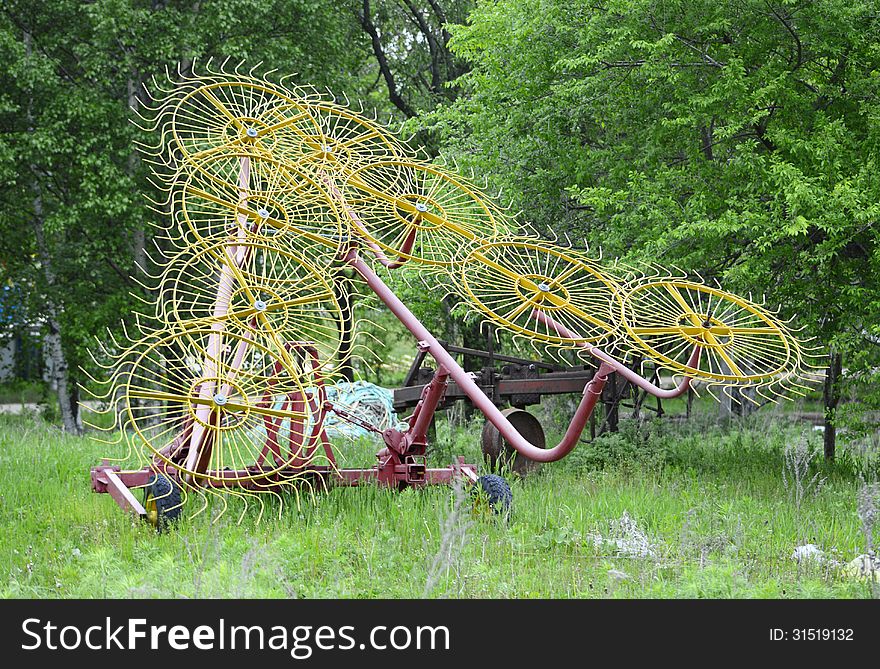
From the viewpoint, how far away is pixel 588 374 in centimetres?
1055

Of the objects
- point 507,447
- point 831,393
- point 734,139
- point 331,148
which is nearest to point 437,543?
point 331,148

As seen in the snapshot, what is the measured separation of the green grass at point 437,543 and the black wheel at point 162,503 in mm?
77

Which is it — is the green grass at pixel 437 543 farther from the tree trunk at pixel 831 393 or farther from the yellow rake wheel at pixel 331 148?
the yellow rake wheel at pixel 331 148

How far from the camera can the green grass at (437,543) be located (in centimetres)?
543

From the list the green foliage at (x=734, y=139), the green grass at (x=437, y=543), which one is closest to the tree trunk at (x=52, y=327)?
the green grass at (x=437, y=543)

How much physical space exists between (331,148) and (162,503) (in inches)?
118

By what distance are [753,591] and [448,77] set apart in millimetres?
19641

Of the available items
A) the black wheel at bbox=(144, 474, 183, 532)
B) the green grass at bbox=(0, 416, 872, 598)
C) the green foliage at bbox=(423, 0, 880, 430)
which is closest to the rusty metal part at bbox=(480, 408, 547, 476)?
the green grass at bbox=(0, 416, 872, 598)

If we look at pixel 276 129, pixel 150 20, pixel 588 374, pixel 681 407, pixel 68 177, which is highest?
pixel 150 20

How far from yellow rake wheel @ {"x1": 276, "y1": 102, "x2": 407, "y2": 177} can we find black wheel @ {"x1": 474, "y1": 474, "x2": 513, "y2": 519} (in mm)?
2594

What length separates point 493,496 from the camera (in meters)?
7.14
